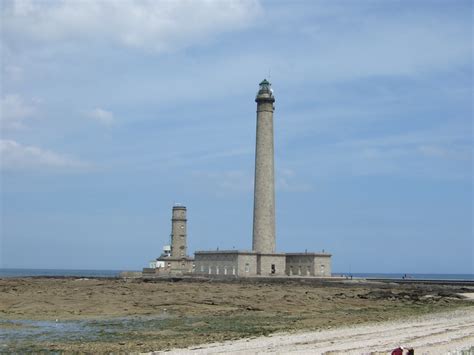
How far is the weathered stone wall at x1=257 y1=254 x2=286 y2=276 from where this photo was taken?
5762 centimetres

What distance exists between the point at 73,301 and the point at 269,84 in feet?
116

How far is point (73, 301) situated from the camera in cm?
3080

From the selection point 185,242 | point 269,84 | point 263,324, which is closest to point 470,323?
point 263,324

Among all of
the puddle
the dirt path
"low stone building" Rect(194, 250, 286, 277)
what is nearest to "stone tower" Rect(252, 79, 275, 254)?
"low stone building" Rect(194, 250, 286, 277)

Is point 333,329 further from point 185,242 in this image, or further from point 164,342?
point 185,242

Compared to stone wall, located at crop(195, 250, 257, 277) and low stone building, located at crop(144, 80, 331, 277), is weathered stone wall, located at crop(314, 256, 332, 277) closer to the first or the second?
low stone building, located at crop(144, 80, 331, 277)

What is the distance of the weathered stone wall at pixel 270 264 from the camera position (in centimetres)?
5762

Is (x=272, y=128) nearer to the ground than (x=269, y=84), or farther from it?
nearer to the ground

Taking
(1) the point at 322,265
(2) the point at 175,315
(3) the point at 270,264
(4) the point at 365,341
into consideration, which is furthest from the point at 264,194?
(4) the point at 365,341

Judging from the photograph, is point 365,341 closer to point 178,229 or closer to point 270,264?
point 270,264

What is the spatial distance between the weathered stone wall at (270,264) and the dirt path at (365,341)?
34920 mm

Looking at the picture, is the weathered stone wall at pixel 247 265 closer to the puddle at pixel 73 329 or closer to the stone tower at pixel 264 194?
the stone tower at pixel 264 194

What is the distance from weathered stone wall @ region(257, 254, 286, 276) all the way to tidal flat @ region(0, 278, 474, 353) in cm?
1799

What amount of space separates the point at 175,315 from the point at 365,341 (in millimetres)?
10197
